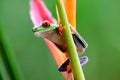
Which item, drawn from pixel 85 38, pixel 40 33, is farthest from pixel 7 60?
pixel 85 38

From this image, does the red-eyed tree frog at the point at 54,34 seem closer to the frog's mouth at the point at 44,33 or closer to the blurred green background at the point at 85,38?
the frog's mouth at the point at 44,33

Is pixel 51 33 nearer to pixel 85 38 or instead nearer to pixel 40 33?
pixel 40 33

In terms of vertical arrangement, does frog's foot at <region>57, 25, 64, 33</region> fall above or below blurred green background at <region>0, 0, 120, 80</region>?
above

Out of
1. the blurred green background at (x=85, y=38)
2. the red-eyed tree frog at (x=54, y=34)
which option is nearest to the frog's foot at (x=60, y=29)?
the red-eyed tree frog at (x=54, y=34)

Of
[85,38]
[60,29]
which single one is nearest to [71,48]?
[60,29]

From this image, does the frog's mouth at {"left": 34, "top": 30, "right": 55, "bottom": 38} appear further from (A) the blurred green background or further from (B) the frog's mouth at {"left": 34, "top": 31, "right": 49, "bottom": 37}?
(A) the blurred green background

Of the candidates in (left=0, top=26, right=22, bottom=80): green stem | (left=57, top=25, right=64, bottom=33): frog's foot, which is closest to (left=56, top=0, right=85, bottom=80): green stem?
(left=57, top=25, right=64, bottom=33): frog's foot

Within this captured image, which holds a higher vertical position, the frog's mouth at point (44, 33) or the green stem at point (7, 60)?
the frog's mouth at point (44, 33)

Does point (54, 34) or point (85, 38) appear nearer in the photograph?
point (54, 34)
